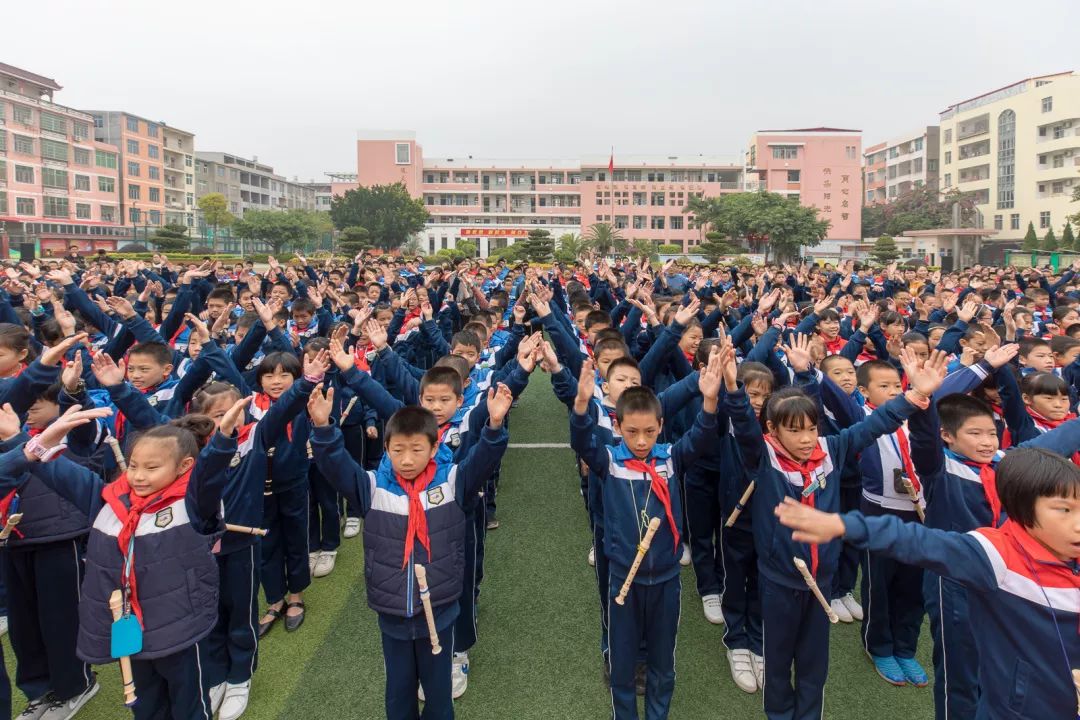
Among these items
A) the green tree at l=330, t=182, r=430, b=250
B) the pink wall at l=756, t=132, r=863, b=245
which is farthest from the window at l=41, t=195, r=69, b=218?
the pink wall at l=756, t=132, r=863, b=245

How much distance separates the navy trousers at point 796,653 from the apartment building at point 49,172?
38849 mm

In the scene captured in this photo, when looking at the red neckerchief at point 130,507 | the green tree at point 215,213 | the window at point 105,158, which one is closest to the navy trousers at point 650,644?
the red neckerchief at point 130,507

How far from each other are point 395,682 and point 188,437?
1.29m

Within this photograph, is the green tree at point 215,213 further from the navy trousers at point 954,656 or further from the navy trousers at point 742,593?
the navy trousers at point 954,656

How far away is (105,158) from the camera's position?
42.6m

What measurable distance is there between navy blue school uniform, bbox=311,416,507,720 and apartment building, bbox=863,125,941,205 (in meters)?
57.7

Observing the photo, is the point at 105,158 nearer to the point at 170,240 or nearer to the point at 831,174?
the point at 170,240

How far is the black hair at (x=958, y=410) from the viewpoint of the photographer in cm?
274

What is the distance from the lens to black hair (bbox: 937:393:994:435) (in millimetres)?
2740

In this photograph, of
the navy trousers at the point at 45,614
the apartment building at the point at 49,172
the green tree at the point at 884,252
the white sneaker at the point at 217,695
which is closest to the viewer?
the navy trousers at the point at 45,614

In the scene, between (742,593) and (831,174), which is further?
(831,174)

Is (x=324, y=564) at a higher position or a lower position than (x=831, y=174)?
lower

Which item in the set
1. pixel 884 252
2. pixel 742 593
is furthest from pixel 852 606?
pixel 884 252

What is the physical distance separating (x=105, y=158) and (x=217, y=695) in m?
50.6
